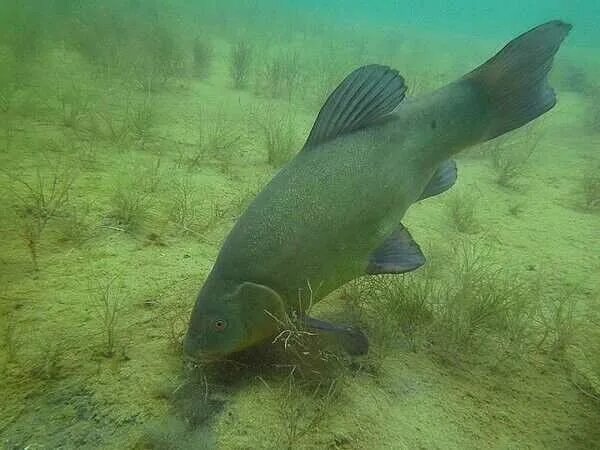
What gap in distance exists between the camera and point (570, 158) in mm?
8586

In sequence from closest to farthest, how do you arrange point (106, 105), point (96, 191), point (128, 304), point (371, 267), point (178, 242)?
point (371, 267) < point (128, 304) < point (178, 242) < point (96, 191) < point (106, 105)

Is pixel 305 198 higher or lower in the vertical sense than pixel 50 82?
lower

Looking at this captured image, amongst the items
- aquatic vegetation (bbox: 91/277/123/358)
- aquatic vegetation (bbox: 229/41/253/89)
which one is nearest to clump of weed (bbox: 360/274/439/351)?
aquatic vegetation (bbox: 91/277/123/358)

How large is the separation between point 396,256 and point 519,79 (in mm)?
1662

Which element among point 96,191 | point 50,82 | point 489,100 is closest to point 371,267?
point 489,100

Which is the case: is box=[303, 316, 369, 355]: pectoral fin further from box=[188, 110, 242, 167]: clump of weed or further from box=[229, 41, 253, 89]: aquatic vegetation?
box=[229, 41, 253, 89]: aquatic vegetation

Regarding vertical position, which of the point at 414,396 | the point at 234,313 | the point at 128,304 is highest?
the point at 234,313

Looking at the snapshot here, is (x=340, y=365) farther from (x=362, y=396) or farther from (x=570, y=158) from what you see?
(x=570, y=158)

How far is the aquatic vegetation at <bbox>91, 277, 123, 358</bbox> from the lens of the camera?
264cm

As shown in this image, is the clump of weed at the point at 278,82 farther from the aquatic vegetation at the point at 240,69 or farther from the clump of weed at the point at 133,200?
the clump of weed at the point at 133,200

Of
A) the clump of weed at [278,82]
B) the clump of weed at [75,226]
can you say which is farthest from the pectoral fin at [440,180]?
the clump of weed at [278,82]

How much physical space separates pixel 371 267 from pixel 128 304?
1.79 metres

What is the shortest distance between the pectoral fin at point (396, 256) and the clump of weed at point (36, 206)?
257 cm

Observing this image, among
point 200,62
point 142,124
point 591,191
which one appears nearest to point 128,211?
point 142,124
